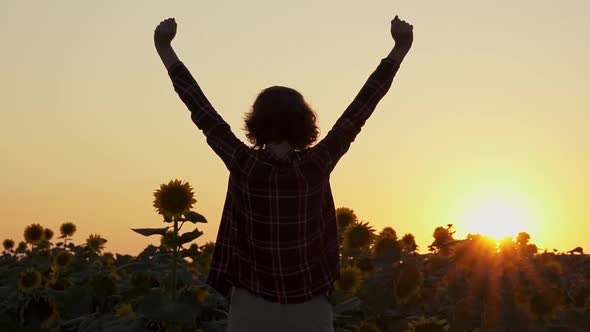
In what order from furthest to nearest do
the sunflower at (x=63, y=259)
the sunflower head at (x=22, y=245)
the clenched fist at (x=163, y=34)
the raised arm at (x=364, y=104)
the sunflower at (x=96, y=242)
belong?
the sunflower head at (x=22, y=245) → the sunflower at (x=96, y=242) → the sunflower at (x=63, y=259) → the clenched fist at (x=163, y=34) → the raised arm at (x=364, y=104)

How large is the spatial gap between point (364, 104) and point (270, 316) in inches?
49.1

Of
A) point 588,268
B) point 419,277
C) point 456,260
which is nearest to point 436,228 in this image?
point 588,268

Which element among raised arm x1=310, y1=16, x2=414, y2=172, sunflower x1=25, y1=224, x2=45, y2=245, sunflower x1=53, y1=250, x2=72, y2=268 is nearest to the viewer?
raised arm x1=310, y1=16, x2=414, y2=172

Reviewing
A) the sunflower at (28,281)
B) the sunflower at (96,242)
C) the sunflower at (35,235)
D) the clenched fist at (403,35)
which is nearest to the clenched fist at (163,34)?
the clenched fist at (403,35)

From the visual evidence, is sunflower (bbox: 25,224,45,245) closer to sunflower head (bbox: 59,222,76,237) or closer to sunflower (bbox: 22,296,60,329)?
sunflower head (bbox: 59,222,76,237)

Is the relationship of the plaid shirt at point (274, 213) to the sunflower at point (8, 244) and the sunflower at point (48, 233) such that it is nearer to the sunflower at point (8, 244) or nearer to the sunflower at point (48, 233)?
the sunflower at point (48, 233)

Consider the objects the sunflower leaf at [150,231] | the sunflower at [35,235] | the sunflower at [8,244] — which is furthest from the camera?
the sunflower at [8,244]

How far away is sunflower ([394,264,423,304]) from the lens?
25.1ft

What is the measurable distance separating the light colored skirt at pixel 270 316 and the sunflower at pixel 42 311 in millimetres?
3451

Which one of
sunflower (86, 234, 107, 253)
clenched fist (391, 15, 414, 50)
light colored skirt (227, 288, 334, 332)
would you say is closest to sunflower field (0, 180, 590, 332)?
light colored skirt (227, 288, 334, 332)

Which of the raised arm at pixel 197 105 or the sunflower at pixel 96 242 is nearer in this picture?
the raised arm at pixel 197 105

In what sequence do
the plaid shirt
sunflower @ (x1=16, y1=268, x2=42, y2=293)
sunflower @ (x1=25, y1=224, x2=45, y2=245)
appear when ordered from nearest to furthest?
the plaid shirt < sunflower @ (x1=16, y1=268, x2=42, y2=293) < sunflower @ (x1=25, y1=224, x2=45, y2=245)

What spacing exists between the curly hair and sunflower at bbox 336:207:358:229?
15.3 ft

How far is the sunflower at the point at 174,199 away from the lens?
580 cm
